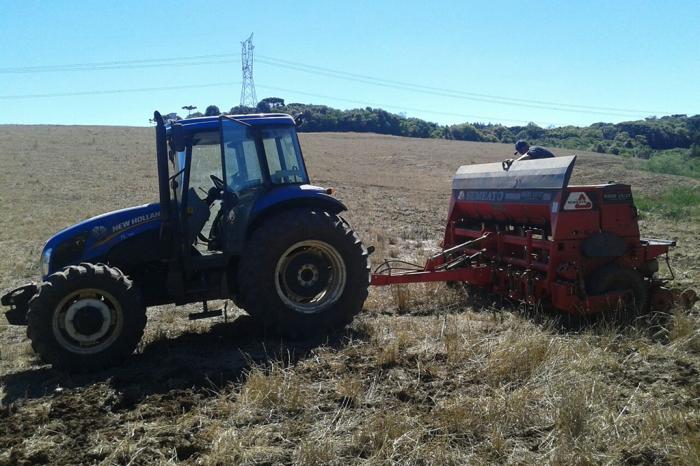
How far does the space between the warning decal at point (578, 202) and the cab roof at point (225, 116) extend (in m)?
2.92

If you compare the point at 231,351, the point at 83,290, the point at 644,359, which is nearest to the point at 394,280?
the point at 231,351

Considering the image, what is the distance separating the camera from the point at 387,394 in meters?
4.57

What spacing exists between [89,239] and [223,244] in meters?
1.19

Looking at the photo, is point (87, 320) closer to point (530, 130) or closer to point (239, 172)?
point (239, 172)

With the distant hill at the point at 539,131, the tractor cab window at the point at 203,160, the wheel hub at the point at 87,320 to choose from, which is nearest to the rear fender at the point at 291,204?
the tractor cab window at the point at 203,160

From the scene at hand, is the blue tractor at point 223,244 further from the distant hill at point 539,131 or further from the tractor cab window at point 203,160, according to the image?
the distant hill at point 539,131

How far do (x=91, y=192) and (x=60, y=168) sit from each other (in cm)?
697

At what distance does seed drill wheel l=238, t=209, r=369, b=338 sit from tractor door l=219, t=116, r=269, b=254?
32 centimetres

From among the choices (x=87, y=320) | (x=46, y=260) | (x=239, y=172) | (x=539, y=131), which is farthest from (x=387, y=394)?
(x=539, y=131)

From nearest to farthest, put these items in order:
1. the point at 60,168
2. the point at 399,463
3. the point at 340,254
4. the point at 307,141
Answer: the point at 399,463 < the point at 340,254 < the point at 60,168 < the point at 307,141

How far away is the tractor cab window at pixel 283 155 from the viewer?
6.23m

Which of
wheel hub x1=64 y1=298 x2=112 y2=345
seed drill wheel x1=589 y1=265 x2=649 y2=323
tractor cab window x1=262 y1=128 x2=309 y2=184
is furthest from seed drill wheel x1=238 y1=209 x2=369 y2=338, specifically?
seed drill wheel x1=589 y1=265 x2=649 y2=323

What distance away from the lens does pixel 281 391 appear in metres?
4.48

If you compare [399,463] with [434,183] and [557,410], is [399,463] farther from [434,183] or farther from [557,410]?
[434,183]
